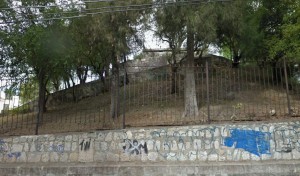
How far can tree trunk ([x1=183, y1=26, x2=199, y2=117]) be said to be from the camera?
11.5 metres

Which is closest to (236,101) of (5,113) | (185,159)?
(185,159)

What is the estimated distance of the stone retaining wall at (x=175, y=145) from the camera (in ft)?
30.0

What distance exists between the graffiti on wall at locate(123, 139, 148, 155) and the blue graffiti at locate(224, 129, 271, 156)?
2559 mm

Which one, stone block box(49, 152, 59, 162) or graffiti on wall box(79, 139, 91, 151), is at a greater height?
graffiti on wall box(79, 139, 91, 151)

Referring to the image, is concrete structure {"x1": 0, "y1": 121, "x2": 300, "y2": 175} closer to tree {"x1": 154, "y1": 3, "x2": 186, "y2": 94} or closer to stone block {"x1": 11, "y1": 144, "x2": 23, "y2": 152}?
stone block {"x1": 11, "y1": 144, "x2": 23, "y2": 152}

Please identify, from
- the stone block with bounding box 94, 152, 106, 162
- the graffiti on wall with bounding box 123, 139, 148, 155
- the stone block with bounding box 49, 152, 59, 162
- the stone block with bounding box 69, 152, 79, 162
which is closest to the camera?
the graffiti on wall with bounding box 123, 139, 148, 155

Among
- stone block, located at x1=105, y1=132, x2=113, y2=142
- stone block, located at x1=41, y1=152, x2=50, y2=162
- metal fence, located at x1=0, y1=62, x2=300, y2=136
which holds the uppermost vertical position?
metal fence, located at x1=0, y1=62, x2=300, y2=136

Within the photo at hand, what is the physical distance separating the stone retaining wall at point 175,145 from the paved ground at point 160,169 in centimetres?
33

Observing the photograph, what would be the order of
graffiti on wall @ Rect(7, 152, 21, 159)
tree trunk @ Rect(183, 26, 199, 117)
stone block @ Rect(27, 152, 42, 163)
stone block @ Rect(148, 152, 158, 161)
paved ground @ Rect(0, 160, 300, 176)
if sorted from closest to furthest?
paved ground @ Rect(0, 160, 300, 176) < stone block @ Rect(148, 152, 158, 161) < stone block @ Rect(27, 152, 42, 163) < graffiti on wall @ Rect(7, 152, 21, 159) < tree trunk @ Rect(183, 26, 199, 117)

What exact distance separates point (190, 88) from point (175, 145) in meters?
3.28

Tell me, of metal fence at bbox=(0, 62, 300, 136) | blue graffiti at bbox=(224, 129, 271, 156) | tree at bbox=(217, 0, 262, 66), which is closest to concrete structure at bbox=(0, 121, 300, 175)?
blue graffiti at bbox=(224, 129, 271, 156)

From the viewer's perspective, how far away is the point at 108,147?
984cm

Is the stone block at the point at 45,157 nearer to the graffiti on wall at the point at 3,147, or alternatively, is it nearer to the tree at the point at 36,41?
the graffiti on wall at the point at 3,147

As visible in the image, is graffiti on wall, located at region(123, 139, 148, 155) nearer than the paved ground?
No
